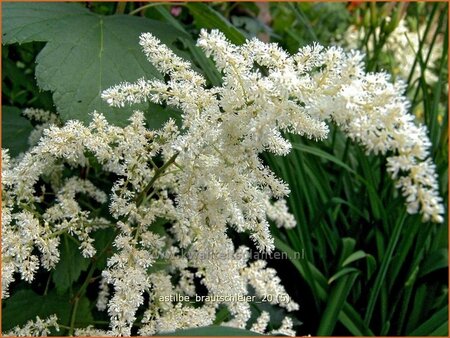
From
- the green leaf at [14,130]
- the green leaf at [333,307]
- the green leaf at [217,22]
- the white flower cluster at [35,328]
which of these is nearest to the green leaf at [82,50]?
the green leaf at [217,22]

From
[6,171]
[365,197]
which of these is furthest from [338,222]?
[6,171]

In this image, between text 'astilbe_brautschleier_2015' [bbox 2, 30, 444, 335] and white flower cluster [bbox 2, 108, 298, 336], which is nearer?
text 'astilbe_brautschleier_2015' [bbox 2, 30, 444, 335]

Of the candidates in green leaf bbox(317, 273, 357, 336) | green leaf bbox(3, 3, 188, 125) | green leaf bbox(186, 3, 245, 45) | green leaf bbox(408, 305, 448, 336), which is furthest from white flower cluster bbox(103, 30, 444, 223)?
green leaf bbox(408, 305, 448, 336)

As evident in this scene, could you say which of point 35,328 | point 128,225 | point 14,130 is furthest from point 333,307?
point 14,130

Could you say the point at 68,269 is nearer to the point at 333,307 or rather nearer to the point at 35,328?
the point at 35,328

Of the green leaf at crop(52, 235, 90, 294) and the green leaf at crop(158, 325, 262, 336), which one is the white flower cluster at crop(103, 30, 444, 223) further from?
the green leaf at crop(52, 235, 90, 294)

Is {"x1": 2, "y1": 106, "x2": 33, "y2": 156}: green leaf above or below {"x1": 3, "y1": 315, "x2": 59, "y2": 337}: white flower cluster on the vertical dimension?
above
